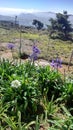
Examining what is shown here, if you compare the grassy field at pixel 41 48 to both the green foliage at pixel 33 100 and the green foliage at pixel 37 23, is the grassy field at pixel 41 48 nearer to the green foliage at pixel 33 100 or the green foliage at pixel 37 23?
the green foliage at pixel 33 100

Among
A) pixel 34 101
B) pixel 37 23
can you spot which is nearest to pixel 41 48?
pixel 34 101

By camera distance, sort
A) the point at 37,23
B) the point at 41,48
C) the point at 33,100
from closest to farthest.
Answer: the point at 33,100 → the point at 41,48 → the point at 37,23

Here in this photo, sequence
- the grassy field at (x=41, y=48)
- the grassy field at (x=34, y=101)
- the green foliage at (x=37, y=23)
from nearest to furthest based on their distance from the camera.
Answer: the grassy field at (x=34, y=101)
the grassy field at (x=41, y=48)
the green foliage at (x=37, y=23)

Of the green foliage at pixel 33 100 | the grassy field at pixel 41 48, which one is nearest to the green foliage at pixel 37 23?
the grassy field at pixel 41 48

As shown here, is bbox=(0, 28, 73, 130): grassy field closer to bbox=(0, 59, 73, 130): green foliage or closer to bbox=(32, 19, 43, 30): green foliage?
bbox=(0, 59, 73, 130): green foliage

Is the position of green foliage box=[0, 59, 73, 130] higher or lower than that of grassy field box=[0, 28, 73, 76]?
higher

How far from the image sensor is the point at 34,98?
6.79 m

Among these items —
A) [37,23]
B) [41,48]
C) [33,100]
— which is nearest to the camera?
[33,100]

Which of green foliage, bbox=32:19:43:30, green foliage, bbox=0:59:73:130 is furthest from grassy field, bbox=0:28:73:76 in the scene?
green foliage, bbox=32:19:43:30

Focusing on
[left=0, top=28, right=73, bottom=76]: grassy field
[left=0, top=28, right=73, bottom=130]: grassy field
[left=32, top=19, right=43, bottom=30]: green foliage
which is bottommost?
[left=32, top=19, right=43, bottom=30]: green foliage

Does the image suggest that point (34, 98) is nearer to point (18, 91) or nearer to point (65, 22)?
point (18, 91)

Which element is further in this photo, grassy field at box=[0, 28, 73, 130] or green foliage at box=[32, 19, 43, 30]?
green foliage at box=[32, 19, 43, 30]

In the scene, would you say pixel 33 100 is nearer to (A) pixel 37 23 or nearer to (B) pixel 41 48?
(B) pixel 41 48

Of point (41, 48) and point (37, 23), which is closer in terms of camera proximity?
point (41, 48)
